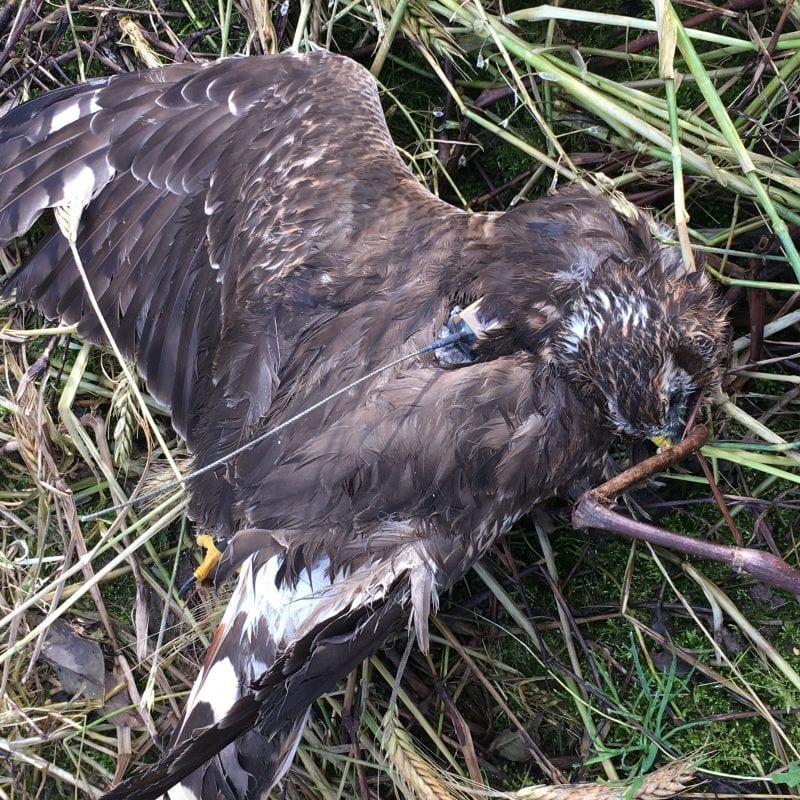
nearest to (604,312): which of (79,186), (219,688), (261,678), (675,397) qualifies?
(675,397)

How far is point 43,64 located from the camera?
88.4 inches

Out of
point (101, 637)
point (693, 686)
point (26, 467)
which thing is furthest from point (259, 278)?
point (693, 686)

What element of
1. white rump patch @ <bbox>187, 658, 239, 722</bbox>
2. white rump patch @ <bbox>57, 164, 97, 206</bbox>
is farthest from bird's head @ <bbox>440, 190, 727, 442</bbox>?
white rump patch @ <bbox>57, 164, 97, 206</bbox>

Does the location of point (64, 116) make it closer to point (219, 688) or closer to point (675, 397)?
point (219, 688)

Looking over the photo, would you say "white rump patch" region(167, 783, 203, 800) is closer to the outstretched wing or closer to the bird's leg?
the outstretched wing

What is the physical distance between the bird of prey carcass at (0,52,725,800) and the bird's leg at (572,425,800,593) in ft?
0.25

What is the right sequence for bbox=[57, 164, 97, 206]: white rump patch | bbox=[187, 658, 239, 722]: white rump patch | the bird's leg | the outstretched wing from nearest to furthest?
the bird's leg, bbox=[187, 658, 239, 722]: white rump patch, the outstretched wing, bbox=[57, 164, 97, 206]: white rump patch

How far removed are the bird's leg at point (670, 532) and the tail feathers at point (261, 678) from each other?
1.28ft

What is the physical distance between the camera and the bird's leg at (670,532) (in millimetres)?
1354

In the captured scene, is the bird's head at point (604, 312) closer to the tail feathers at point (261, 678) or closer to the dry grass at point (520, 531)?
the dry grass at point (520, 531)

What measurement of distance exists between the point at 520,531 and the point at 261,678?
782 millimetres

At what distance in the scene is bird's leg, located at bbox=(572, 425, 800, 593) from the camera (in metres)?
1.35

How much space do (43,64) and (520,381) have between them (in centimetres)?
167

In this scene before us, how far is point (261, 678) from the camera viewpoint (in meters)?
1.51
